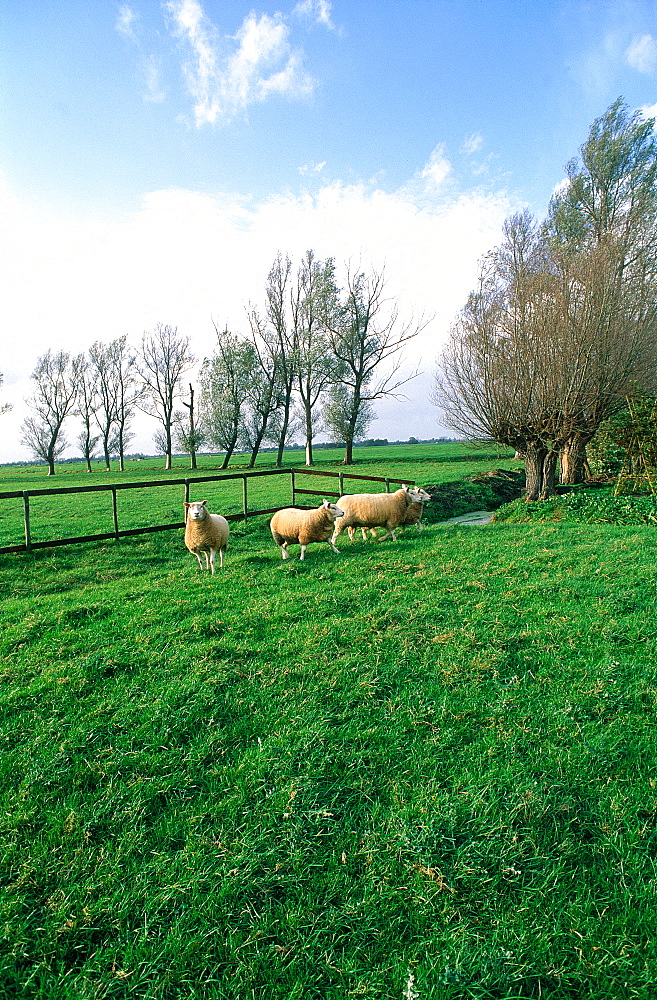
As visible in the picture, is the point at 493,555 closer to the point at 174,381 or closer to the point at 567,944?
the point at 567,944

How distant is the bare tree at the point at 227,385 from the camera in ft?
141

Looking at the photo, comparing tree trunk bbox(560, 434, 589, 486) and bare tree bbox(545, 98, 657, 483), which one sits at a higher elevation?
bare tree bbox(545, 98, 657, 483)

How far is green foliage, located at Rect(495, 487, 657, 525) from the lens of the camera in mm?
12383

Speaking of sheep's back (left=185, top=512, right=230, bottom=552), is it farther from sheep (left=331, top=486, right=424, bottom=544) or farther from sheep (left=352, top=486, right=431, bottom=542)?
sheep (left=352, top=486, right=431, bottom=542)

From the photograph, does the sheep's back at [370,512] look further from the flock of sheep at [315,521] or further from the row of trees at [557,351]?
the row of trees at [557,351]

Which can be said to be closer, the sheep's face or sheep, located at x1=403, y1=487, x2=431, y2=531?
the sheep's face

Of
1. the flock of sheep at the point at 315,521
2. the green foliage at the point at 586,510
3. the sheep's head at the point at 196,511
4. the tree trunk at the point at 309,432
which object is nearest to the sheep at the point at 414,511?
the flock of sheep at the point at 315,521

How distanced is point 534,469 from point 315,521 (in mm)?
10995

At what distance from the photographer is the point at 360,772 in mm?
3127

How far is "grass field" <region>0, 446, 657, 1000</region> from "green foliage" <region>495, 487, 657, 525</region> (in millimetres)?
7528

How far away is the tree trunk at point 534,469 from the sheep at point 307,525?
1032 cm

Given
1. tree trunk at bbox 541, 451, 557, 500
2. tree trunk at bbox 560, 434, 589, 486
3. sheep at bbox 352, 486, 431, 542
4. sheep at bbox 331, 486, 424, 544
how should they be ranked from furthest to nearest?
1. tree trunk at bbox 560, 434, 589, 486
2. tree trunk at bbox 541, 451, 557, 500
3. sheep at bbox 352, 486, 431, 542
4. sheep at bbox 331, 486, 424, 544

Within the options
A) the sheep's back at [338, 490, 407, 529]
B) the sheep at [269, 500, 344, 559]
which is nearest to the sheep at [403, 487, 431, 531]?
the sheep's back at [338, 490, 407, 529]

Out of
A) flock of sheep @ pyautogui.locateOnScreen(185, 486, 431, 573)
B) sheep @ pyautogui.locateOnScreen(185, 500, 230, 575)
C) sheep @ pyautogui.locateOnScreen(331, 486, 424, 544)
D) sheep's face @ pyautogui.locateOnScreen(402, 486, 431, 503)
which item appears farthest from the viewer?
sheep's face @ pyautogui.locateOnScreen(402, 486, 431, 503)
